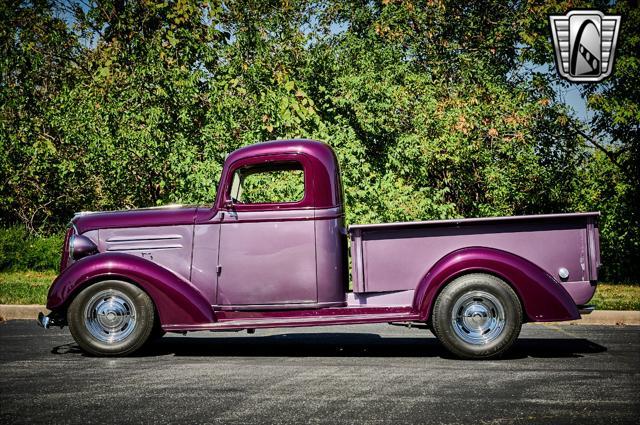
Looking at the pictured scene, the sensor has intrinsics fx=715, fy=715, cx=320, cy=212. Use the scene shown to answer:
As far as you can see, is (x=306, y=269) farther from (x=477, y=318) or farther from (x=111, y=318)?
(x=111, y=318)

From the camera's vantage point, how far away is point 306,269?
690 centimetres

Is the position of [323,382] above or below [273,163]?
below

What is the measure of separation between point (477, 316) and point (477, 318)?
0.02 meters

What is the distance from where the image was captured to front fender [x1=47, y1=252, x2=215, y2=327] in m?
6.83

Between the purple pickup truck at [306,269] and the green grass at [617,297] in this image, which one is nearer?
the purple pickup truck at [306,269]

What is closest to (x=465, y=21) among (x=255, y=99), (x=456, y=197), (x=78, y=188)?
(x=456, y=197)

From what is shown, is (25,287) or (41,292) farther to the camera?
(25,287)

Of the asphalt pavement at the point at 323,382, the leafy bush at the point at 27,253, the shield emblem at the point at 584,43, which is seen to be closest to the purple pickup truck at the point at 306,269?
the asphalt pavement at the point at 323,382

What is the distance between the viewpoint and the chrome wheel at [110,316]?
6922 mm

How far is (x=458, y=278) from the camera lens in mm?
6625

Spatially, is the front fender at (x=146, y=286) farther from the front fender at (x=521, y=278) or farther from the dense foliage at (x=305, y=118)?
the dense foliage at (x=305, y=118)

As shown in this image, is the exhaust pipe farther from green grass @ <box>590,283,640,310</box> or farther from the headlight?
green grass @ <box>590,283,640,310</box>

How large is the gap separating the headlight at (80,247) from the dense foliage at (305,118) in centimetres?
462

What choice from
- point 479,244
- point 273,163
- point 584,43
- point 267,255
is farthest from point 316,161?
point 584,43
